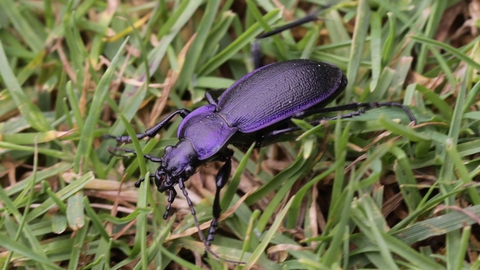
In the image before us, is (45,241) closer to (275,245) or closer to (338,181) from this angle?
(275,245)

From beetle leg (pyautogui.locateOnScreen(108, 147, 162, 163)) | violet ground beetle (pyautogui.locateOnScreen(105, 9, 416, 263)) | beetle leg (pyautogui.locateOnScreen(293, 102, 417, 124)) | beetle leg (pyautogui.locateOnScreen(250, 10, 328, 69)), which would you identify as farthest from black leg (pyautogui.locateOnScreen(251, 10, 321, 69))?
beetle leg (pyautogui.locateOnScreen(108, 147, 162, 163))

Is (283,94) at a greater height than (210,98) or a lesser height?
greater

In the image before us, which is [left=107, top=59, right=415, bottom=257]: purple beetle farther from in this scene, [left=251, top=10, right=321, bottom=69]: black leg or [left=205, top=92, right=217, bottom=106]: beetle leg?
[left=251, top=10, right=321, bottom=69]: black leg

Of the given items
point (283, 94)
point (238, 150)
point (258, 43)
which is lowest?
point (238, 150)

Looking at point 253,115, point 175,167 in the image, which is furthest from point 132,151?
point 253,115

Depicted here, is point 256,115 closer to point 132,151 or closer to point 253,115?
point 253,115

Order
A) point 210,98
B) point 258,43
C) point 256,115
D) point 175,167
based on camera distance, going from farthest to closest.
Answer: point 258,43 < point 210,98 < point 256,115 < point 175,167
